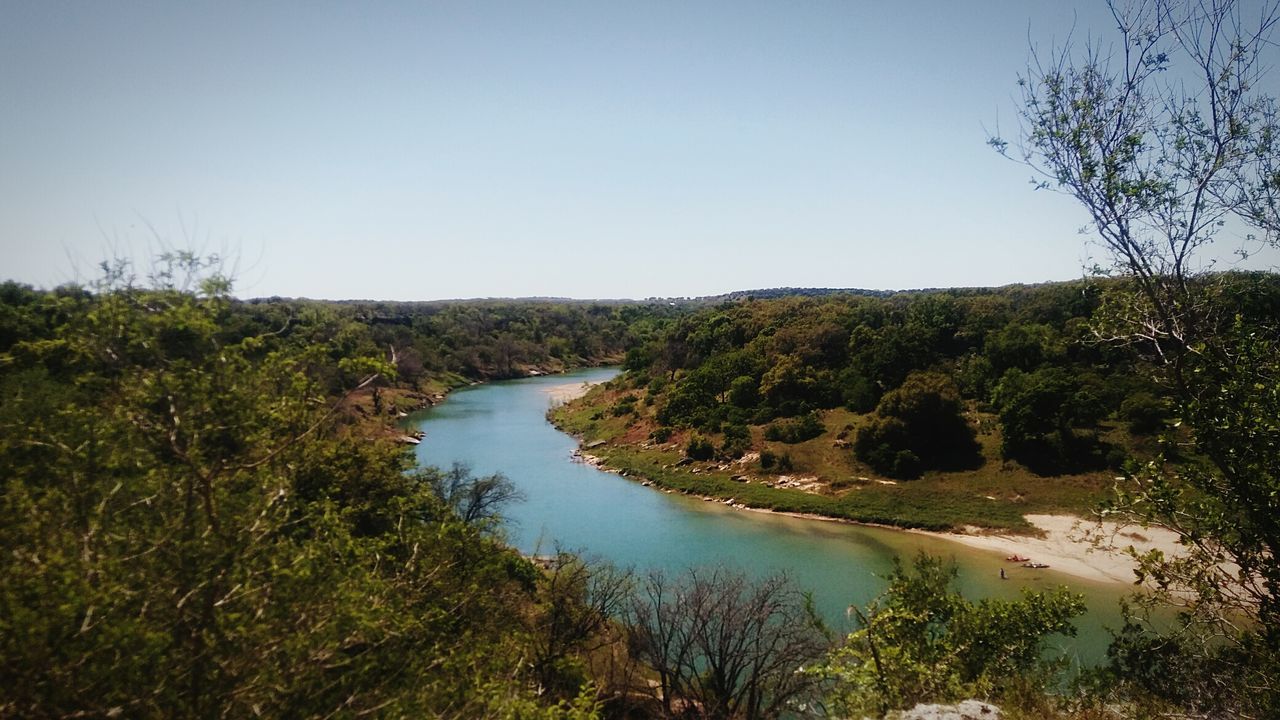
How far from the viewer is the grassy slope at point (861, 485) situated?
3011cm

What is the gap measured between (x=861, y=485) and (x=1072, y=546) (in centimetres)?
970

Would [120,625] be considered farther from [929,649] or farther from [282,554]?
[929,649]

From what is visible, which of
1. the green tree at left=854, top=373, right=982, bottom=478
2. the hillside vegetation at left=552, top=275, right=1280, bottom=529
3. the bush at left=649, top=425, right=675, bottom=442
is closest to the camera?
the hillside vegetation at left=552, top=275, right=1280, bottom=529

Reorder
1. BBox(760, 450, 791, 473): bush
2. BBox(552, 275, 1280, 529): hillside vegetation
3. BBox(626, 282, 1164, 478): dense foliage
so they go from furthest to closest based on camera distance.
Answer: BBox(760, 450, 791, 473): bush, BBox(626, 282, 1164, 478): dense foliage, BBox(552, 275, 1280, 529): hillside vegetation

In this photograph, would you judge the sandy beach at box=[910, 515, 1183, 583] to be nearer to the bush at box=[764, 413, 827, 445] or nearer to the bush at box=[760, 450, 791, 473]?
the bush at box=[760, 450, 791, 473]

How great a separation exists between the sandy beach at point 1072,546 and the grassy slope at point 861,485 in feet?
2.88

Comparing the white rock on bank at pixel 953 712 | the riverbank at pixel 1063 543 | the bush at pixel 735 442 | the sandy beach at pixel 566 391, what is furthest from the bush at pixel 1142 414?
the sandy beach at pixel 566 391

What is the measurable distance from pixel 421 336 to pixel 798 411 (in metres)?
60.9

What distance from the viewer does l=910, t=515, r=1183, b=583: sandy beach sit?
2428 cm

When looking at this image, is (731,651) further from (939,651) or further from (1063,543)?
(1063,543)

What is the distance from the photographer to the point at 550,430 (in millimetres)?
52875

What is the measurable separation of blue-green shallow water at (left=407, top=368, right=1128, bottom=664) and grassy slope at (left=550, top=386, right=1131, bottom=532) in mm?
1339

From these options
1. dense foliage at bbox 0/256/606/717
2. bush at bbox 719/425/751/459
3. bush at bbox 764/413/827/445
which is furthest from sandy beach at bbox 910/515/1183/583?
dense foliage at bbox 0/256/606/717

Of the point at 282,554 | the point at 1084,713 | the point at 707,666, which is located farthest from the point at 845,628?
the point at 282,554
